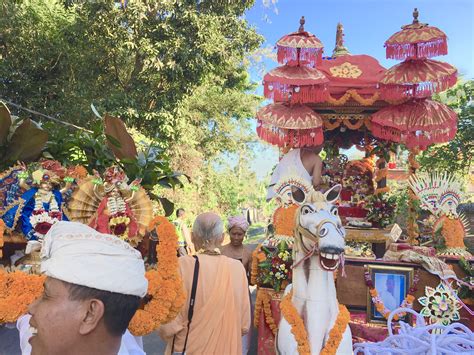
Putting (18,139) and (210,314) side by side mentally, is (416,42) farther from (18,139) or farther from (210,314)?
(18,139)

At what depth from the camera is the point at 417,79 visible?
4.31 m

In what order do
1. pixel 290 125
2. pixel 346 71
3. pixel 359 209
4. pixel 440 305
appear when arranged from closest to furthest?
1. pixel 440 305
2. pixel 290 125
3. pixel 346 71
4. pixel 359 209

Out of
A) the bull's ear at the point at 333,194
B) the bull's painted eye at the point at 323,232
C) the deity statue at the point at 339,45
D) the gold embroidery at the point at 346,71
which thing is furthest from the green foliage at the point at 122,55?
the bull's painted eye at the point at 323,232

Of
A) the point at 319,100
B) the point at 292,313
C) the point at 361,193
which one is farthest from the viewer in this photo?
the point at 361,193

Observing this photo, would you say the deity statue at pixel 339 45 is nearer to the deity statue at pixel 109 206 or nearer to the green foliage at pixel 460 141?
the green foliage at pixel 460 141

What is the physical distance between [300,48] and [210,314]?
3.26 m

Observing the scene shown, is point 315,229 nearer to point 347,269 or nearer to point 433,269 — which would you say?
point 347,269

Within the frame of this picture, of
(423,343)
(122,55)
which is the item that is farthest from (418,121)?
(122,55)

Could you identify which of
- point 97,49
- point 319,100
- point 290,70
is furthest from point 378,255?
point 97,49

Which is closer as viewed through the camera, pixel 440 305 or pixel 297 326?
pixel 297 326

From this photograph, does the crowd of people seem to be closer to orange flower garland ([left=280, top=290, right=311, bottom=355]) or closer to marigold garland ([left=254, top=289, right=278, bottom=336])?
orange flower garland ([left=280, top=290, right=311, bottom=355])

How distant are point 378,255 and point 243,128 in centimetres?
1265

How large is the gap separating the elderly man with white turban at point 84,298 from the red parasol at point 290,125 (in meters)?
3.68

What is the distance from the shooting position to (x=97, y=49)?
35.8 ft
